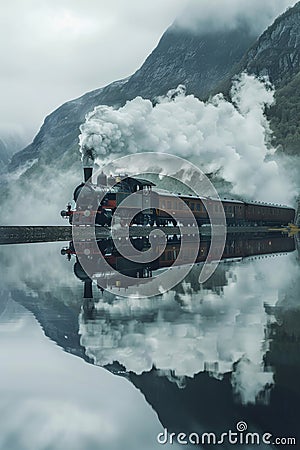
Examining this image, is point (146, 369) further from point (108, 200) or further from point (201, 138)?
point (201, 138)

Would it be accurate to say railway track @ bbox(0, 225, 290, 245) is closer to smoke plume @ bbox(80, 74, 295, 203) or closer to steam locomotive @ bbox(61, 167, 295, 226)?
steam locomotive @ bbox(61, 167, 295, 226)

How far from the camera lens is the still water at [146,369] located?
5703 mm

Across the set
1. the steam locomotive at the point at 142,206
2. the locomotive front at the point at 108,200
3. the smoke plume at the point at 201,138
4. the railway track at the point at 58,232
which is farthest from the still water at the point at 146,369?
the smoke plume at the point at 201,138

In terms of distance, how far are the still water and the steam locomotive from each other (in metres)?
34.2

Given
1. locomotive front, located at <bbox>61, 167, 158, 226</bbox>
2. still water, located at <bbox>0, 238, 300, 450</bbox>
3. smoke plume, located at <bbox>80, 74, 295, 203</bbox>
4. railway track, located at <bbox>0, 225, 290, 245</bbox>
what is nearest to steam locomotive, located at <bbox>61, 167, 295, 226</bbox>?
locomotive front, located at <bbox>61, 167, 158, 226</bbox>

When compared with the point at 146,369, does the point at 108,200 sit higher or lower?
higher

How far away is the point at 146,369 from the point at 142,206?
4759 centimetres

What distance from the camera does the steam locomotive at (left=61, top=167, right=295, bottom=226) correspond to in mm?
49406

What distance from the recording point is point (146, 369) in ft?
25.5

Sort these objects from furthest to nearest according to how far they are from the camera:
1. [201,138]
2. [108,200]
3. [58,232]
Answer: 1. [201,138]
2. [58,232]
3. [108,200]

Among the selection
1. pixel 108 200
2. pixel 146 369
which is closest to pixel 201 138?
pixel 108 200

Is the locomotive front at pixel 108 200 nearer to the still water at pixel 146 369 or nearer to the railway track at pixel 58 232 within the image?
the railway track at pixel 58 232

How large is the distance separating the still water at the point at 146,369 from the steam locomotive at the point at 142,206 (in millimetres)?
34176

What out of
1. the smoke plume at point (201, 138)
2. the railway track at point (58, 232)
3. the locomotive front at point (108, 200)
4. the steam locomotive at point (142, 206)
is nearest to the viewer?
the locomotive front at point (108, 200)
